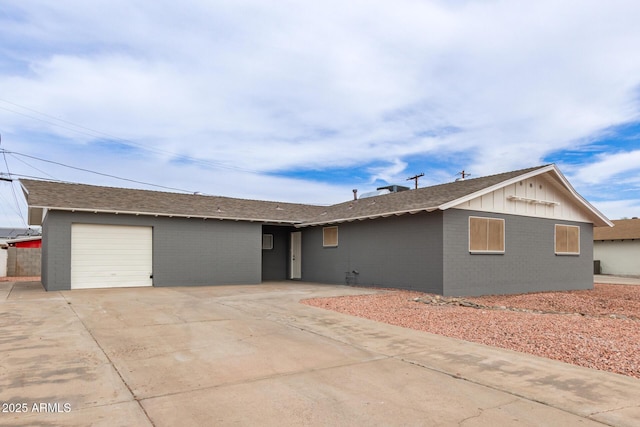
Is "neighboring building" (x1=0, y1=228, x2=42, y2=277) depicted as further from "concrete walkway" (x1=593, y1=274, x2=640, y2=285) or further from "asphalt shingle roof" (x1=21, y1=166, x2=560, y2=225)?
"concrete walkway" (x1=593, y1=274, x2=640, y2=285)

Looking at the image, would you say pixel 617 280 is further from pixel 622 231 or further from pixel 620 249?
pixel 622 231

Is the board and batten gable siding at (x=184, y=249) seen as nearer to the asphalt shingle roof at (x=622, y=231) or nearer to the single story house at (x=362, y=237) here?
the single story house at (x=362, y=237)

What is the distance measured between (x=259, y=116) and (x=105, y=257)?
886 centimetres

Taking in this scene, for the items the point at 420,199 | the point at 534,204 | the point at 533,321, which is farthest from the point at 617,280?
the point at 533,321

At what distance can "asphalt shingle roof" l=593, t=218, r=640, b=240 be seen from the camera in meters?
28.8

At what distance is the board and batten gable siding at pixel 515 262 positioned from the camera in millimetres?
13523

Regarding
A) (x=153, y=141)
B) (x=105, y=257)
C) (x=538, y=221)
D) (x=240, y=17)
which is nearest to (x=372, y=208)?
(x=538, y=221)

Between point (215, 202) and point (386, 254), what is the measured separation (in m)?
8.29

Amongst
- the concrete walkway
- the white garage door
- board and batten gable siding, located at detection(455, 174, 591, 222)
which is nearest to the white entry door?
the white garage door

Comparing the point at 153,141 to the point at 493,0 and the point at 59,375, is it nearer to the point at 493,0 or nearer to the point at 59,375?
the point at 493,0

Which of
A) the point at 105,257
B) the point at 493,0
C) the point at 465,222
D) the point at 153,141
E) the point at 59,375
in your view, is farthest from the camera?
the point at 153,141

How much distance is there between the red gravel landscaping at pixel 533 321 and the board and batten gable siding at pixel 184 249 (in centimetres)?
672

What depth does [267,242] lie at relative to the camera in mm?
21203

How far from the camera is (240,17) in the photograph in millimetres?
11086
